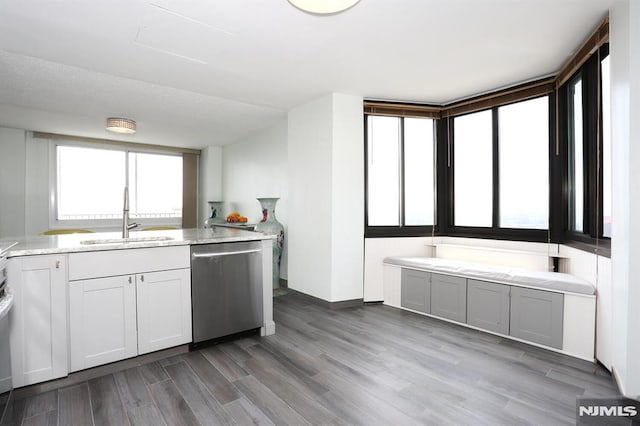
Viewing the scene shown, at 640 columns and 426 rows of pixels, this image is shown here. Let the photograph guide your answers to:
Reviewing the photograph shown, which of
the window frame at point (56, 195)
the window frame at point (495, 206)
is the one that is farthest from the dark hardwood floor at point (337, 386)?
the window frame at point (56, 195)

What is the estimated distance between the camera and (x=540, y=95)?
335cm

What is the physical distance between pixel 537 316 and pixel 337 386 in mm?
1928

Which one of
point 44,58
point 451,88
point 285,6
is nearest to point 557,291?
point 451,88

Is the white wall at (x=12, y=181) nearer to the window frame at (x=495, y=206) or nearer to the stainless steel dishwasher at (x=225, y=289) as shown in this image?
the stainless steel dishwasher at (x=225, y=289)

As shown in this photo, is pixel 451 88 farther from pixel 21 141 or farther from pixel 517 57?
pixel 21 141

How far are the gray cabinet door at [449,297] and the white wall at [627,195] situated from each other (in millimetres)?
1301

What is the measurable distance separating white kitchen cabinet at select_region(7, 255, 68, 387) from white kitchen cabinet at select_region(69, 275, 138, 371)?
2.4 inches

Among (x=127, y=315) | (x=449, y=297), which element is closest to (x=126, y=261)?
(x=127, y=315)

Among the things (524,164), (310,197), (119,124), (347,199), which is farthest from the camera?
(119,124)

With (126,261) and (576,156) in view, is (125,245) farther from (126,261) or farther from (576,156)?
(576,156)

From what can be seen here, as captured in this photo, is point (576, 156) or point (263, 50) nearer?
point (263, 50)

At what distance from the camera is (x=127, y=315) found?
7.61 feet

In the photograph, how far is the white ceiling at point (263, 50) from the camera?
222 centimetres

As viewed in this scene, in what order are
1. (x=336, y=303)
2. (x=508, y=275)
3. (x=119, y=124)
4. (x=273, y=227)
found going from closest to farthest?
(x=508, y=275), (x=336, y=303), (x=119, y=124), (x=273, y=227)
